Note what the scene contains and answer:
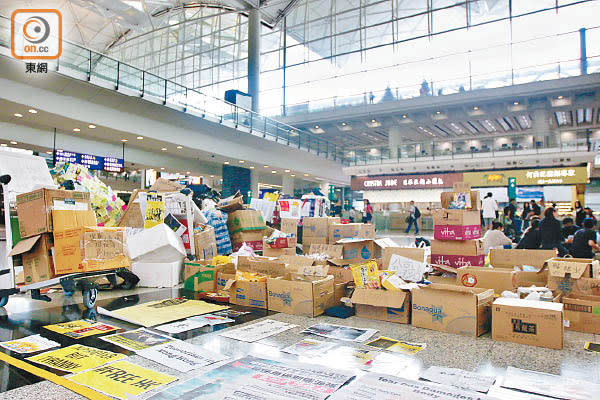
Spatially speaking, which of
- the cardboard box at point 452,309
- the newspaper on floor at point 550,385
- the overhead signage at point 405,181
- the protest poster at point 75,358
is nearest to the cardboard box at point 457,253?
the cardboard box at point 452,309

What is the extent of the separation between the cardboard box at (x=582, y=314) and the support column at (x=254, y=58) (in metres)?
17.4

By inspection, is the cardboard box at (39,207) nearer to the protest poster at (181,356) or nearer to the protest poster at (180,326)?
the protest poster at (180,326)

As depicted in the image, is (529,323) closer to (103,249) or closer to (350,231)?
(103,249)

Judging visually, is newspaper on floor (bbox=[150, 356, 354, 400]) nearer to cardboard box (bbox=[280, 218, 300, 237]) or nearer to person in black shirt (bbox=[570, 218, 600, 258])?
person in black shirt (bbox=[570, 218, 600, 258])

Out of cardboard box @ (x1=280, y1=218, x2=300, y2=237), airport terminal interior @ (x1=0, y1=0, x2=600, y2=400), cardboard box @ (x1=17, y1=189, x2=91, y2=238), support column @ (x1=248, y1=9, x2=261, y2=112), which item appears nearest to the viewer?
airport terminal interior @ (x1=0, y1=0, x2=600, y2=400)

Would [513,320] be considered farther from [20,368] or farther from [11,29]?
[11,29]

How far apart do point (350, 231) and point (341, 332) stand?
11.8 ft

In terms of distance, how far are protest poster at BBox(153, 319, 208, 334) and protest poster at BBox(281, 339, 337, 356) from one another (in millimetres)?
846

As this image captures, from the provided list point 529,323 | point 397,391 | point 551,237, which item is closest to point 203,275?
point 397,391

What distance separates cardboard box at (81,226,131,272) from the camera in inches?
136

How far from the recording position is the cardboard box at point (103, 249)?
3.46 metres

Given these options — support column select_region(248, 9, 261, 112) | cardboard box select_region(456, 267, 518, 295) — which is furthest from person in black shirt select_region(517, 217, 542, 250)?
support column select_region(248, 9, 261, 112)

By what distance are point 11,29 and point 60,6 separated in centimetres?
1856

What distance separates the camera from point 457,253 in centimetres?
482
